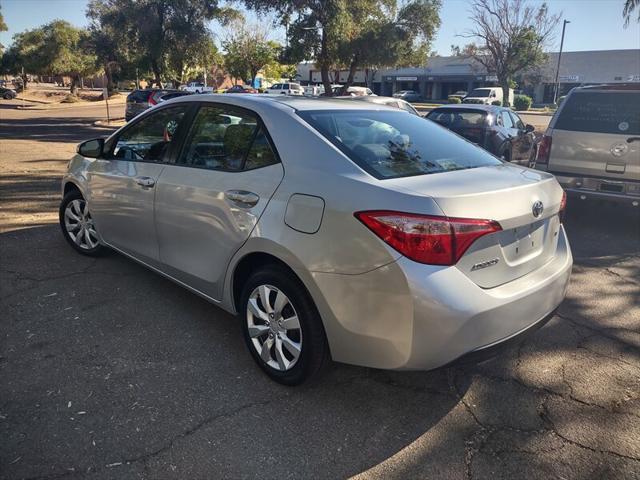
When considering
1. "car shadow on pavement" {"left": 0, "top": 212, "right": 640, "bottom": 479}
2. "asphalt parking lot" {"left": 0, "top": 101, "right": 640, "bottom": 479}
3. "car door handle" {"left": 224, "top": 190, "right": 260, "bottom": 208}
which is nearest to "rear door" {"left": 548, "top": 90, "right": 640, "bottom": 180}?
"asphalt parking lot" {"left": 0, "top": 101, "right": 640, "bottom": 479}

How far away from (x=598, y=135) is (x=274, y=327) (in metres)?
5.31

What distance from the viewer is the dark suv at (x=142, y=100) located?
22.1 meters

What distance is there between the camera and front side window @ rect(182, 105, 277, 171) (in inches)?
129

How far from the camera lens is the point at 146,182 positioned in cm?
402

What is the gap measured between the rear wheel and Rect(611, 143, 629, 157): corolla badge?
19.6 feet

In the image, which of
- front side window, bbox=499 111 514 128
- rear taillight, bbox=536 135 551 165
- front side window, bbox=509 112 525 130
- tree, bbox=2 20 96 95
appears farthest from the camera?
tree, bbox=2 20 96 95

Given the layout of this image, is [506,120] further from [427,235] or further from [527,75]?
[527,75]

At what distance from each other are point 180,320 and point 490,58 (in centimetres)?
4623

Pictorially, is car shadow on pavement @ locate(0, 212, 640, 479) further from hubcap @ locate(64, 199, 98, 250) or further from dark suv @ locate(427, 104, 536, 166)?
dark suv @ locate(427, 104, 536, 166)

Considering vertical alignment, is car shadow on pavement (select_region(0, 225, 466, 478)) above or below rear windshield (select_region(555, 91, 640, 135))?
below

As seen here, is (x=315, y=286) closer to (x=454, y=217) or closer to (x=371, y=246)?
(x=371, y=246)

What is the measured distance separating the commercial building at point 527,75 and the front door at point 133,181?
44.5 meters

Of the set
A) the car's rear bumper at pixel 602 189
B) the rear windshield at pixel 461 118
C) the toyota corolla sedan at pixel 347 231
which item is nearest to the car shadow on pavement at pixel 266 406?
the toyota corolla sedan at pixel 347 231

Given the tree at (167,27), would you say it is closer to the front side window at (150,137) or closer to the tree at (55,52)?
the front side window at (150,137)
